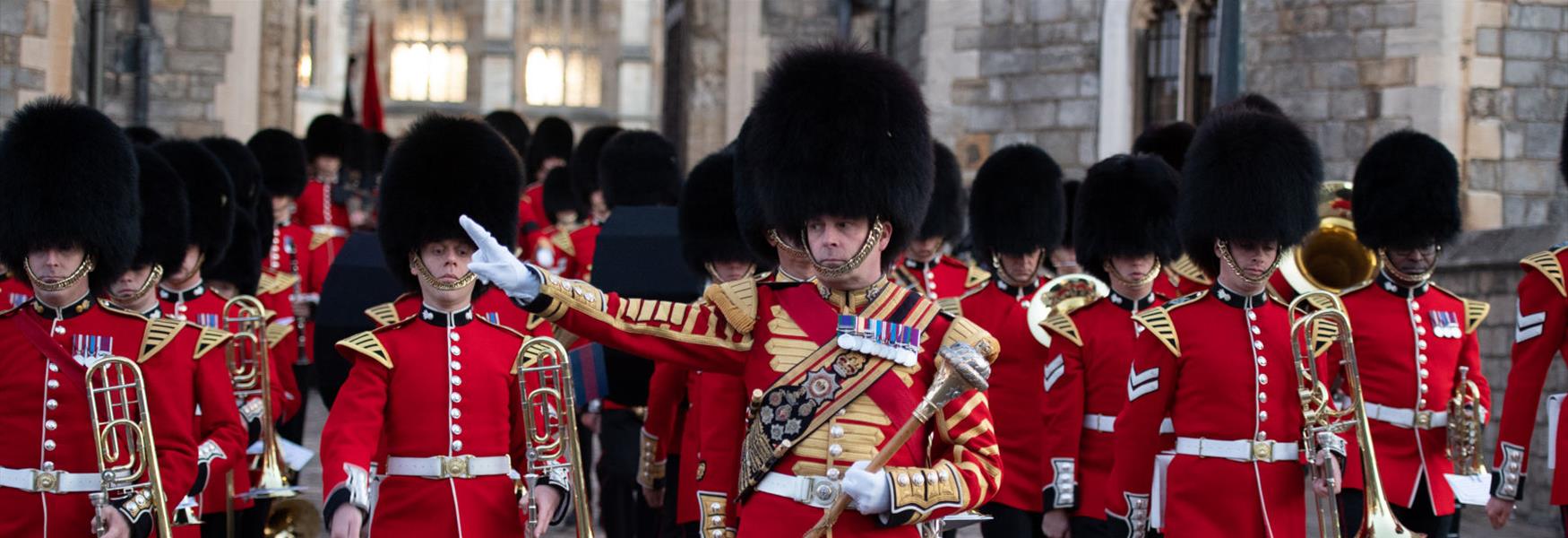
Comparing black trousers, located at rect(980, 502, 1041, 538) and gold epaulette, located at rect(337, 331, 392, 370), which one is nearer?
gold epaulette, located at rect(337, 331, 392, 370)

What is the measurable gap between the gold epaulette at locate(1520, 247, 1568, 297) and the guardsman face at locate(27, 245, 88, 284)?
366 centimetres

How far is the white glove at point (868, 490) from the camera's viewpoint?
368 cm

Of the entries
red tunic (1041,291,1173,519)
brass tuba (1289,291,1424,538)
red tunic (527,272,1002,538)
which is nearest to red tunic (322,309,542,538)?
red tunic (527,272,1002,538)

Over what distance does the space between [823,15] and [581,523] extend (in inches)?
567

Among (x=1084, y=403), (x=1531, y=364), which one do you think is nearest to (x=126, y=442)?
(x=1084, y=403)

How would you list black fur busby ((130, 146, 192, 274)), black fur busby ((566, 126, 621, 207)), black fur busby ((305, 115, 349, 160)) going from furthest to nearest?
black fur busby ((305, 115, 349, 160))
black fur busby ((566, 126, 621, 207))
black fur busby ((130, 146, 192, 274))

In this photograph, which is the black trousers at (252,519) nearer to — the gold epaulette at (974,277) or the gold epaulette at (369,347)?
the gold epaulette at (369,347)

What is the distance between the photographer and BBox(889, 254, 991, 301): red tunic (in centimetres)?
784

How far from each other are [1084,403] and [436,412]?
242cm

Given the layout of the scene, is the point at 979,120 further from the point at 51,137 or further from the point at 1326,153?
the point at 51,137

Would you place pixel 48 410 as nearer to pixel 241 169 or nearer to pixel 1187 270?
pixel 1187 270

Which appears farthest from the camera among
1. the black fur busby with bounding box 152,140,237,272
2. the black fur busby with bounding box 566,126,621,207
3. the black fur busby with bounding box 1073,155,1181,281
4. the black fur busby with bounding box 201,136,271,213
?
the black fur busby with bounding box 566,126,621,207

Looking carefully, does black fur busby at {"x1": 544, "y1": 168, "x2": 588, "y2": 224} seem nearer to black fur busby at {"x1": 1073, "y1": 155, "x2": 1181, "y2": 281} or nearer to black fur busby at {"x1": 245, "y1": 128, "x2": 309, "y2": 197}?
black fur busby at {"x1": 245, "y1": 128, "x2": 309, "y2": 197}

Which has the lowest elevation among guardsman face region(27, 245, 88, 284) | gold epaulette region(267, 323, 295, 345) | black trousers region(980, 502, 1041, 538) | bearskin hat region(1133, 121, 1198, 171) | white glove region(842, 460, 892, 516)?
black trousers region(980, 502, 1041, 538)
